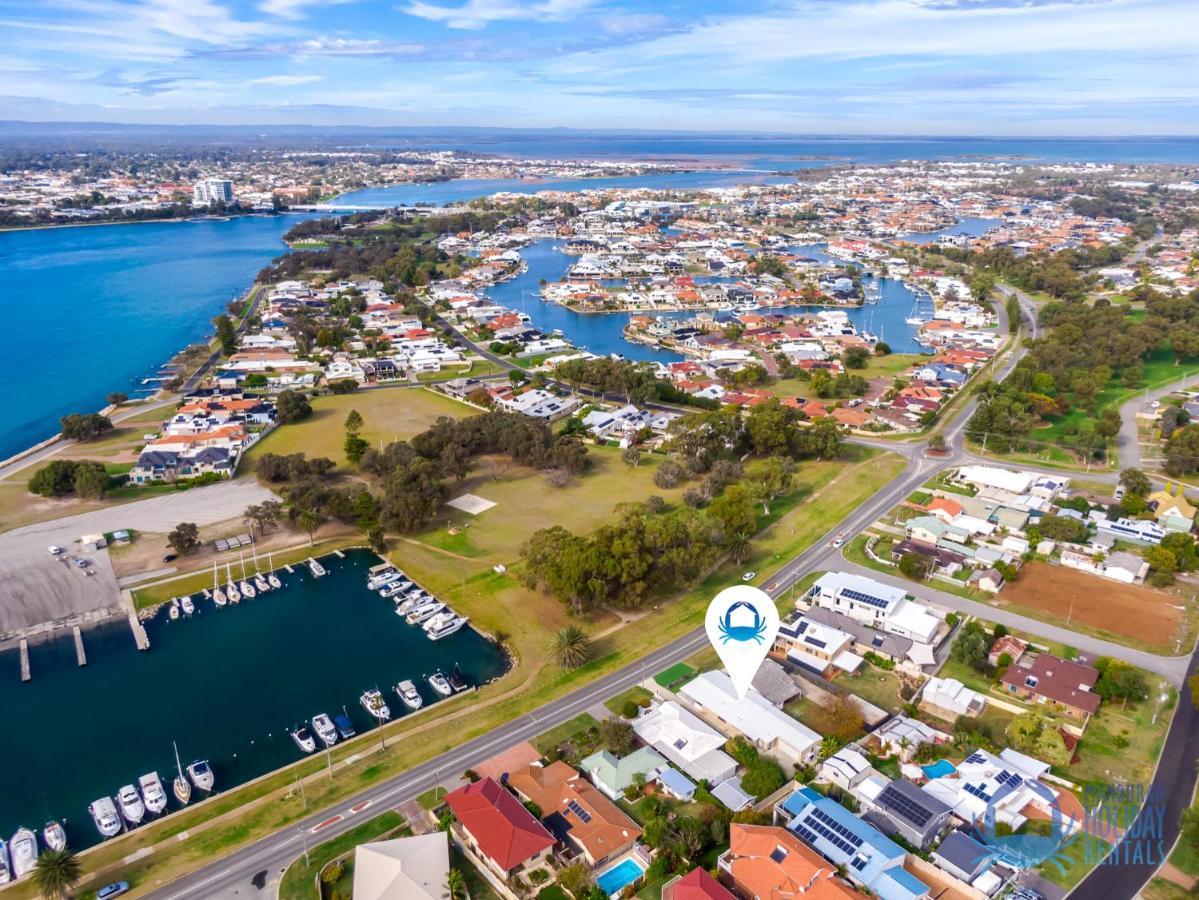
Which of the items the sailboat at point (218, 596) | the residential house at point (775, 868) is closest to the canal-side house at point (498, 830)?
the residential house at point (775, 868)

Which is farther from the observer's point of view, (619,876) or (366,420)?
(366,420)

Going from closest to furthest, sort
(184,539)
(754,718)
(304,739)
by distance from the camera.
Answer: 1. (754,718)
2. (304,739)
3. (184,539)

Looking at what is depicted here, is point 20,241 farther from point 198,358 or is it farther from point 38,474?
point 38,474

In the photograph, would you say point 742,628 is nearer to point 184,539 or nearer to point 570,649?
point 570,649

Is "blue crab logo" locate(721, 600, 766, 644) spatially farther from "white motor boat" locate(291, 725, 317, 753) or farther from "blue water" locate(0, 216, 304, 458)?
"blue water" locate(0, 216, 304, 458)

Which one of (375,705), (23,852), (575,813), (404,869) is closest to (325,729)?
(375,705)

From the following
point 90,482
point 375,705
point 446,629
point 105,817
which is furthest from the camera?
point 90,482

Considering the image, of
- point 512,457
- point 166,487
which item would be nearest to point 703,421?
point 512,457

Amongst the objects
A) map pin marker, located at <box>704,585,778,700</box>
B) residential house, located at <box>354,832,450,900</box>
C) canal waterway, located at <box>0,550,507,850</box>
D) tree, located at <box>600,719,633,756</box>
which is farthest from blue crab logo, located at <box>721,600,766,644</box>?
residential house, located at <box>354,832,450,900</box>
